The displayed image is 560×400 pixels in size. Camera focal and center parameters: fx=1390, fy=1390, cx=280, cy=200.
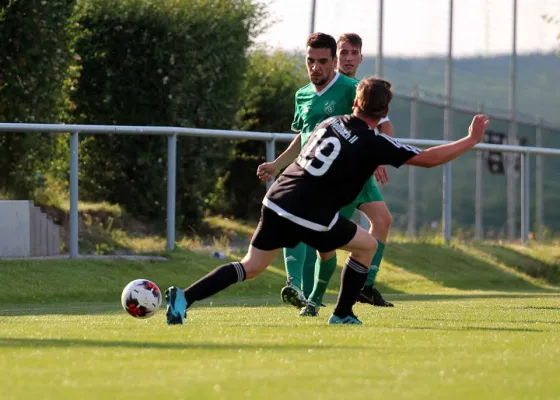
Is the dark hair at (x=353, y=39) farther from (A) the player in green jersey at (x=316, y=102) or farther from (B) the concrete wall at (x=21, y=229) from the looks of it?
(B) the concrete wall at (x=21, y=229)

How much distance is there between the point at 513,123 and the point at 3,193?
1978 centimetres

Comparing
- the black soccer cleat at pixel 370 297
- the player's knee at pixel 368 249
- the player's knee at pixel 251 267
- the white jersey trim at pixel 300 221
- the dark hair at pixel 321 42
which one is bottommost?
the black soccer cleat at pixel 370 297

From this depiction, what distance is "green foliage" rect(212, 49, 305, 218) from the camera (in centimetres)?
2111

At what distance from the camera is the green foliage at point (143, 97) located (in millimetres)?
18266

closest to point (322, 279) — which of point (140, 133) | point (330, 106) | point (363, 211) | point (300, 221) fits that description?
point (363, 211)

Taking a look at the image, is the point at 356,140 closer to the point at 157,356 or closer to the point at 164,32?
the point at 157,356

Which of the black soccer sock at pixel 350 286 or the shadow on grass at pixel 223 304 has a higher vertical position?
Result: the black soccer sock at pixel 350 286

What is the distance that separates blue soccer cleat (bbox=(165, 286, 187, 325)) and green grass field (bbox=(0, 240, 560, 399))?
0.13m

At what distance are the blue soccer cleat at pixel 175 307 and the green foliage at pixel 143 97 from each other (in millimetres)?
9648

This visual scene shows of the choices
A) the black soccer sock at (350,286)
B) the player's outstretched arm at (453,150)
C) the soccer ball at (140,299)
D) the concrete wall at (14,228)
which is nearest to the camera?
the player's outstretched arm at (453,150)

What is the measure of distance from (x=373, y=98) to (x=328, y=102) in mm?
1975

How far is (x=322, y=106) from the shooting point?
10.5m

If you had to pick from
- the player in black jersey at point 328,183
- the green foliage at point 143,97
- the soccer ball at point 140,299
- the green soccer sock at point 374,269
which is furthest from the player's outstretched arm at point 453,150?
the green foliage at point 143,97

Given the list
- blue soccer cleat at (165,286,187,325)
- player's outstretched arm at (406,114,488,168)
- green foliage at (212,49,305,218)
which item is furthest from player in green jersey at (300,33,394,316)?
green foliage at (212,49,305,218)
